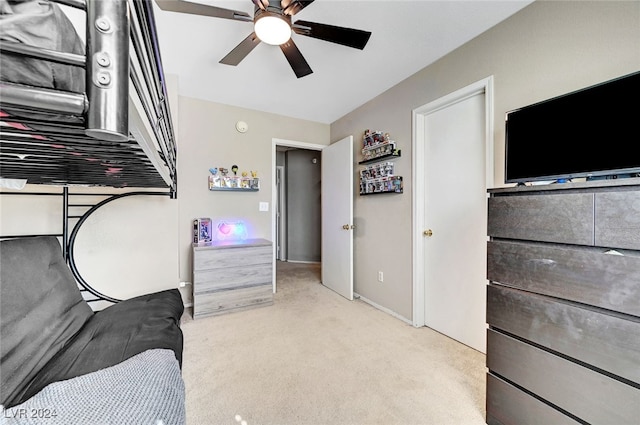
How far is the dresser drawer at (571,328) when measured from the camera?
0.90 meters

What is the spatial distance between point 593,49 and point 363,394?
2.37 metres

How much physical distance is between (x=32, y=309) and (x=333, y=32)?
7.17 feet

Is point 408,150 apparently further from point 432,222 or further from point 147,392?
point 147,392

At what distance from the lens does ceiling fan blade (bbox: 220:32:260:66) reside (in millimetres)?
1697

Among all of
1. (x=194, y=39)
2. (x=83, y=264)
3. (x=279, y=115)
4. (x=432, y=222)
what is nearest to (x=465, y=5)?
(x=432, y=222)

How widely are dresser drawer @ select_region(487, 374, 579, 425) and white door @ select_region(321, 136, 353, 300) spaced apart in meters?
1.93

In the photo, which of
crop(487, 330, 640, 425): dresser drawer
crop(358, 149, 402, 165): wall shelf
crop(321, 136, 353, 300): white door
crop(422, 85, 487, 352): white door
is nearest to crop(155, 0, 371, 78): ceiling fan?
crop(422, 85, 487, 352): white door

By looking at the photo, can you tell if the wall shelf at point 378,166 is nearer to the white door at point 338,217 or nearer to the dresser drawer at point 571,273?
the white door at point 338,217

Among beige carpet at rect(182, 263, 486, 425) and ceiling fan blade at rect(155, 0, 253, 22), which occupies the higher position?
ceiling fan blade at rect(155, 0, 253, 22)

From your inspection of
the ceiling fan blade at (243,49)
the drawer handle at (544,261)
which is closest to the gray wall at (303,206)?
the ceiling fan blade at (243,49)

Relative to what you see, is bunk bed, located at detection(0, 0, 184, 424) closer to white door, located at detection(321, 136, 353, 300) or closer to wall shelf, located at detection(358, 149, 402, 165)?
white door, located at detection(321, 136, 353, 300)

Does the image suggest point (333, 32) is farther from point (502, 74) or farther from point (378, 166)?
point (378, 166)

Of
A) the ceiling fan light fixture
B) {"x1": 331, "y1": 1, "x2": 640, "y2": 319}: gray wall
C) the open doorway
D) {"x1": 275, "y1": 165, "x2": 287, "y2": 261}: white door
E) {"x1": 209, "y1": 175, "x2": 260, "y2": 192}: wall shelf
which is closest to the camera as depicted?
{"x1": 331, "y1": 1, "x2": 640, "y2": 319}: gray wall

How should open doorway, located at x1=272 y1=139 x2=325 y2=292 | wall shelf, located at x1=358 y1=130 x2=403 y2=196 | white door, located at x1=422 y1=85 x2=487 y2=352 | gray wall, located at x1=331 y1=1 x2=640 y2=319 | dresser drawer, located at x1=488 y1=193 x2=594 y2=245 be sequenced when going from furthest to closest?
open doorway, located at x1=272 y1=139 x2=325 y2=292
wall shelf, located at x1=358 y1=130 x2=403 y2=196
white door, located at x1=422 y1=85 x2=487 y2=352
gray wall, located at x1=331 y1=1 x2=640 y2=319
dresser drawer, located at x1=488 y1=193 x2=594 y2=245
